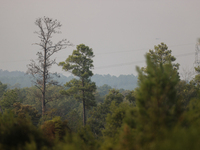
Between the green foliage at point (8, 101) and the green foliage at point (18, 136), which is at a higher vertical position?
the green foliage at point (8, 101)

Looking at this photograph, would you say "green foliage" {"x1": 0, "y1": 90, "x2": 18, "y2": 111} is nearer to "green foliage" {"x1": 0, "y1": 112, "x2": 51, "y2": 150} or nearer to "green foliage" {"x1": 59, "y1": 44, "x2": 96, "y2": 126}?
"green foliage" {"x1": 59, "y1": 44, "x2": 96, "y2": 126}

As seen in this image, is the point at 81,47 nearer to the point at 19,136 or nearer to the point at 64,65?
the point at 64,65

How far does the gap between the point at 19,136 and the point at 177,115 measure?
3813 mm

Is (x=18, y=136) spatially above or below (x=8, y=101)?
below

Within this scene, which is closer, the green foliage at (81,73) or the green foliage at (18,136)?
the green foliage at (18,136)

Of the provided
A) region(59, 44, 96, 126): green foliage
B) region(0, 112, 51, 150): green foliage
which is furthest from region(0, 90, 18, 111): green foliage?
region(0, 112, 51, 150): green foliage

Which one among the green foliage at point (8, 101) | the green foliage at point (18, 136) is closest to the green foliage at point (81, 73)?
the green foliage at point (8, 101)

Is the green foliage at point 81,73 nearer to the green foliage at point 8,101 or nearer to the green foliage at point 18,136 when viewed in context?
the green foliage at point 8,101

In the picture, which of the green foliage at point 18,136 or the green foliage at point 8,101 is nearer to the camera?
the green foliage at point 18,136

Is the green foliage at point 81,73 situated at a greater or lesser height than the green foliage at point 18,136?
greater

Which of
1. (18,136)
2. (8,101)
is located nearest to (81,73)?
(8,101)

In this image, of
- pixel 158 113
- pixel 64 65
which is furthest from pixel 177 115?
pixel 64 65

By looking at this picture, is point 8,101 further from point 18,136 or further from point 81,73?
point 18,136

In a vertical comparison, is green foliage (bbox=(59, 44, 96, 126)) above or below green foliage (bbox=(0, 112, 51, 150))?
above
